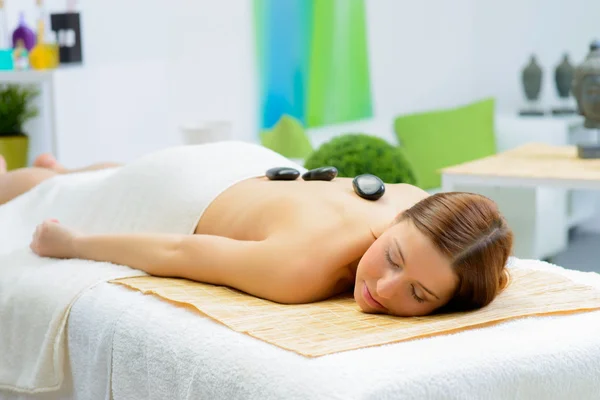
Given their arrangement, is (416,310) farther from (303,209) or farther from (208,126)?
(208,126)

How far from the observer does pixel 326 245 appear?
184cm

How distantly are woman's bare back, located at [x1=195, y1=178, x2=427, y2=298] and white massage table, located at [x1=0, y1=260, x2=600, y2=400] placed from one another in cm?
27

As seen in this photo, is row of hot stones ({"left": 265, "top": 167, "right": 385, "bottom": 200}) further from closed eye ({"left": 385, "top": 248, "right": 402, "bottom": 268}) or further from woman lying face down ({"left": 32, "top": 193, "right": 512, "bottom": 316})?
closed eye ({"left": 385, "top": 248, "right": 402, "bottom": 268})

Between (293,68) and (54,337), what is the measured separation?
9.94ft

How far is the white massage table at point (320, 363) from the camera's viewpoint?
144cm

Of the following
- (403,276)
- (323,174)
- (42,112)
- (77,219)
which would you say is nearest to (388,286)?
(403,276)

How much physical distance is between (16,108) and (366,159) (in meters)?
1.46

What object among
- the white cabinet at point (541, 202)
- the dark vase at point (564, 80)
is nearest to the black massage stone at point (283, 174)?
the white cabinet at point (541, 202)

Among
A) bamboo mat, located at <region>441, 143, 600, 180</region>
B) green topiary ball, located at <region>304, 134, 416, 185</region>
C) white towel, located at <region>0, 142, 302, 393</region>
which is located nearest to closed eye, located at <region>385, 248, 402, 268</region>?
white towel, located at <region>0, 142, 302, 393</region>

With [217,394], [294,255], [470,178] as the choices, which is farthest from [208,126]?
[217,394]

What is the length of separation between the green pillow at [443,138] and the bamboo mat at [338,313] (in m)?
2.89

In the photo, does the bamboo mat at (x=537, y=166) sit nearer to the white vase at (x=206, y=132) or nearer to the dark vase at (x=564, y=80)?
the white vase at (x=206, y=132)

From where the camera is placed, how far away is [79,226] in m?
2.46

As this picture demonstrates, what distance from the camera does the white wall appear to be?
374 cm
